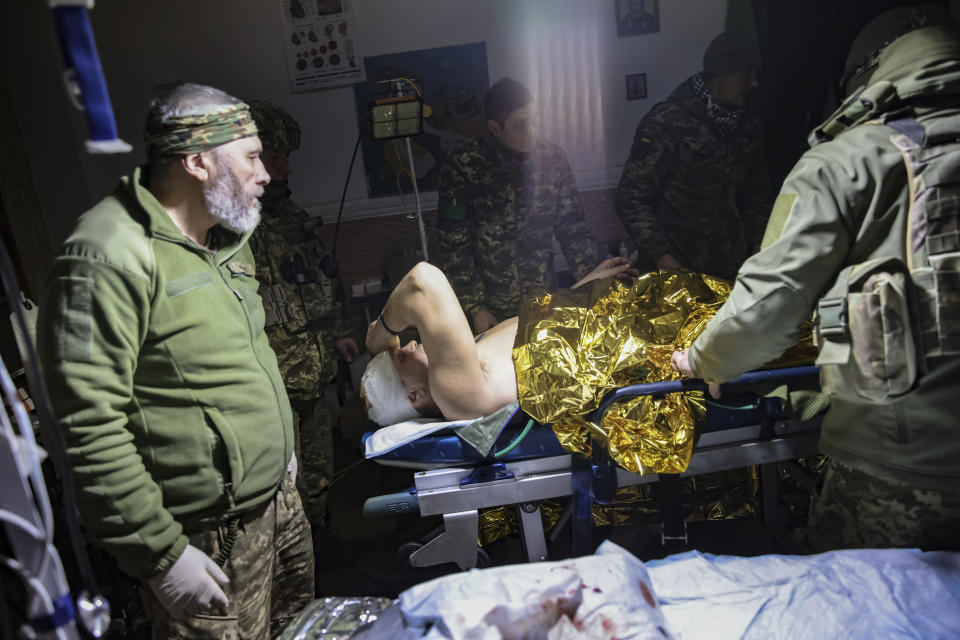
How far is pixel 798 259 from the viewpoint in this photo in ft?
5.05

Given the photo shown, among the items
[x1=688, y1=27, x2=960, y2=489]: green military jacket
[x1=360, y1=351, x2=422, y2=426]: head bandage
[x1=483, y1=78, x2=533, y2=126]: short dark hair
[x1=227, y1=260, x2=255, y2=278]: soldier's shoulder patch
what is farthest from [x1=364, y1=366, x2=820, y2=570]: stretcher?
[x1=483, y1=78, x2=533, y2=126]: short dark hair

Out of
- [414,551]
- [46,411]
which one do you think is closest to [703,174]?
[414,551]

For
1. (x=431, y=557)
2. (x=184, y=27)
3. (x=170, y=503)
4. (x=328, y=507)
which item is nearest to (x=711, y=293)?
(x=431, y=557)

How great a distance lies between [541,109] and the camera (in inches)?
151

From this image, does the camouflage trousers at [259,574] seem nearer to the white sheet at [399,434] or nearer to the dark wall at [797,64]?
the white sheet at [399,434]

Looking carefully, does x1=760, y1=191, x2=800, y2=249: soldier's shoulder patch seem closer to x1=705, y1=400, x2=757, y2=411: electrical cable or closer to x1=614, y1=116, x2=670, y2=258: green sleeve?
x1=705, y1=400, x2=757, y2=411: electrical cable

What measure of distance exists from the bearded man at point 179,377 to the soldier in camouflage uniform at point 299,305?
3.63ft

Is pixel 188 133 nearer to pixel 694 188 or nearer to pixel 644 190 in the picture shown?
pixel 644 190

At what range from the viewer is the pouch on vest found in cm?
147

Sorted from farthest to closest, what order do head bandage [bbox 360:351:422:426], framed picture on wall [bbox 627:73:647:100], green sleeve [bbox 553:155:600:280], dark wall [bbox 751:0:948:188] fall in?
framed picture on wall [bbox 627:73:647:100] < green sleeve [bbox 553:155:600:280] < dark wall [bbox 751:0:948:188] < head bandage [bbox 360:351:422:426]

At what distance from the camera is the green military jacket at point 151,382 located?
4.63 ft

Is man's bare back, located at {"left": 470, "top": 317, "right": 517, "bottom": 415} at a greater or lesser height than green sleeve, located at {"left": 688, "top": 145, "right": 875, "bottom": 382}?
lesser

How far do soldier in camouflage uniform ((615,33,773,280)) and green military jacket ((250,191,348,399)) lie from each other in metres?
1.64

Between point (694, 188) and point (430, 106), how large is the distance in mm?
1618
